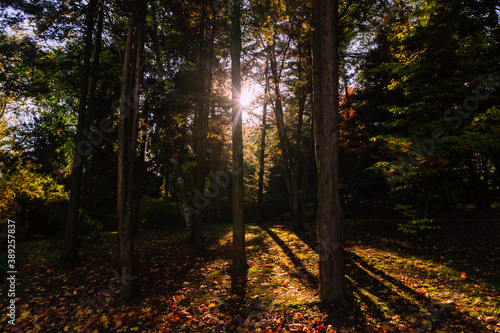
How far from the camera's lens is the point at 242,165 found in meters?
6.85

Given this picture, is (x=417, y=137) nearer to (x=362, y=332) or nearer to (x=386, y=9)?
(x=386, y=9)

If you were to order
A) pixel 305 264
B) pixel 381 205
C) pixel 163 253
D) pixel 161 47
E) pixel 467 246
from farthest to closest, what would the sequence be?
pixel 381 205 < pixel 161 47 < pixel 163 253 < pixel 467 246 < pixel 305 264

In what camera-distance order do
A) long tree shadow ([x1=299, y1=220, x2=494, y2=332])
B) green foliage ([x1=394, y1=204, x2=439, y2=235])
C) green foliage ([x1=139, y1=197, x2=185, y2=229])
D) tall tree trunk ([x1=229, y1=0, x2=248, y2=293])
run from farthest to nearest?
1. green foliage ([x1=139, y1=197, x2=185, y2=229])
2. green foliage ([x1=394, y1=204, x2=439, y2=235])
3. tall tree trunk ([x1=229, y1=0, x2=248, y2=293])
4. long tree shadow ([x1=299, y1=220, x2=494, y2=332])

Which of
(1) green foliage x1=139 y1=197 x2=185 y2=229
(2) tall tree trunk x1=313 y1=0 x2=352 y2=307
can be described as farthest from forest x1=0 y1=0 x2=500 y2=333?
(1) green foliage x1=139 y1=197 x2=185 y2=229

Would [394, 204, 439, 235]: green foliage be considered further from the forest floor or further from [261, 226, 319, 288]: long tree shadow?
[261, 226, 319, 288]: long tree shadow

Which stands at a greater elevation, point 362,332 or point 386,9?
point 386,9

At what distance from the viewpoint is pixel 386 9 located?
7391 millimetres

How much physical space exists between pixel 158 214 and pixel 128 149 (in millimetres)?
13241

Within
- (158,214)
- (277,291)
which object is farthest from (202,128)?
(158,214)

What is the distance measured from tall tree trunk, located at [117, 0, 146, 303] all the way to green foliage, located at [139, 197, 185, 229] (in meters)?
12.6

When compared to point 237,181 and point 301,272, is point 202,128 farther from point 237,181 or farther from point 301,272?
point 301,272

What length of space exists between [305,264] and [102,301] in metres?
5.44

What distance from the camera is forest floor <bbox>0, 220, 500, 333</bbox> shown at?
4.43 metres

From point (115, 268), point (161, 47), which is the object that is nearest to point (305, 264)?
point (115, 268)
